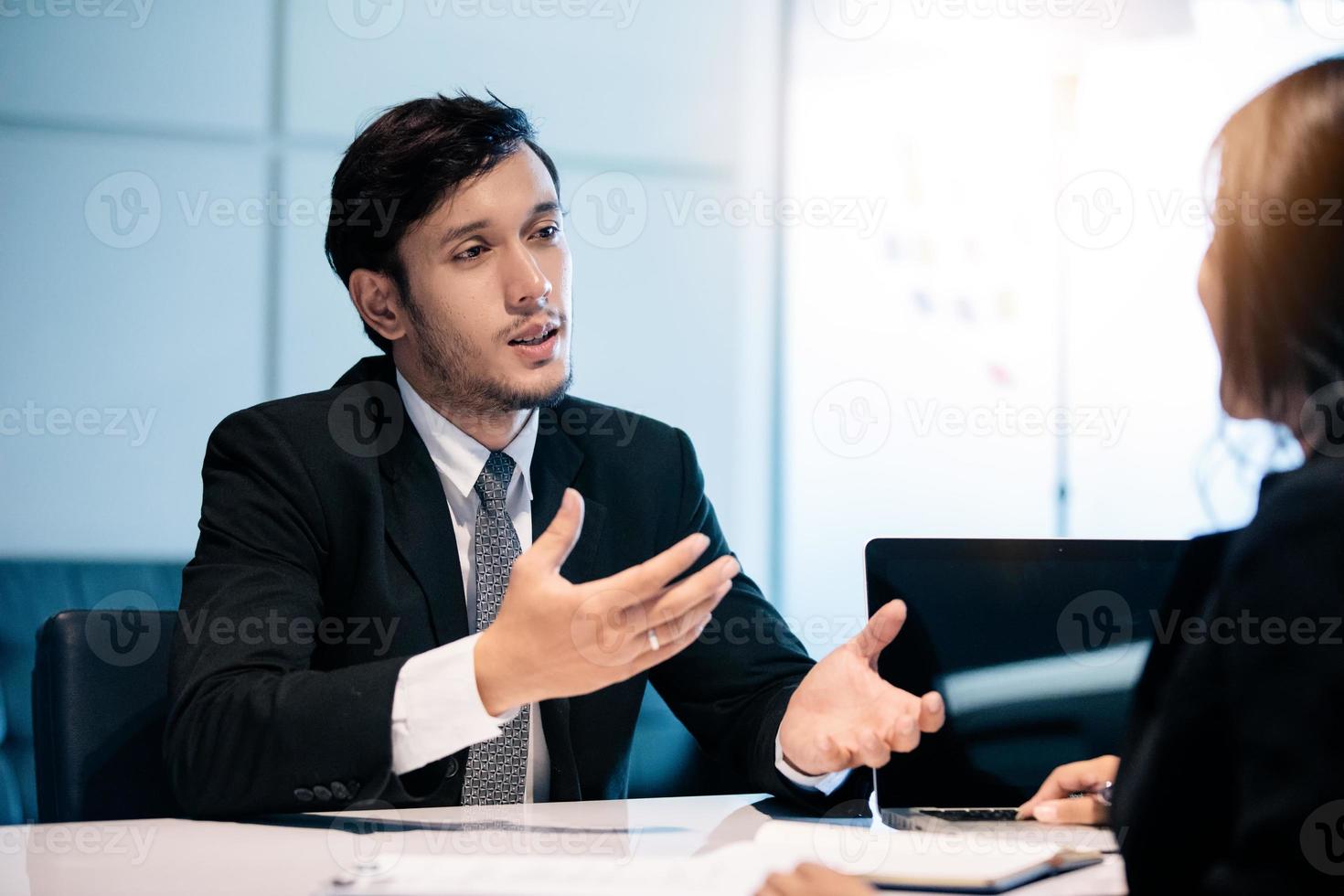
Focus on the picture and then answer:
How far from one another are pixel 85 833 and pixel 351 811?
265mm

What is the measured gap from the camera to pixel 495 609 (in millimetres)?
1597

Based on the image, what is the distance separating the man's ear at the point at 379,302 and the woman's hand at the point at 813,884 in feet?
3.95

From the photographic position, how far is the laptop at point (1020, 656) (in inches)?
49.3

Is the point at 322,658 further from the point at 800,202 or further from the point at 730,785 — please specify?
the point at 800,202

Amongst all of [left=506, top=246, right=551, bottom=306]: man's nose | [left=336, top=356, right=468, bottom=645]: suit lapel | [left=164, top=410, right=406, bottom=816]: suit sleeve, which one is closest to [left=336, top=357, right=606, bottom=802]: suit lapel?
[left=336, top=356, right=468, bottom=645]: suit lapel

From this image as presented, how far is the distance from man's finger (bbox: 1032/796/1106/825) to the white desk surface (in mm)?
82

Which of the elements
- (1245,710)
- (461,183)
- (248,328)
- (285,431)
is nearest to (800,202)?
(248,328)

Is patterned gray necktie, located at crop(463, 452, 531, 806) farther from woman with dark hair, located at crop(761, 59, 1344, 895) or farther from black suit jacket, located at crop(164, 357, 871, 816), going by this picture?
woman with dark hair, located at crop(761, 59, 1344, 895)

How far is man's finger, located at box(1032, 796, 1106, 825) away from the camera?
116 centimetres

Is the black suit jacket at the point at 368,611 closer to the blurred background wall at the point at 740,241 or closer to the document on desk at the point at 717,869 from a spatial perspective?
the document on desk at the point at 717,869

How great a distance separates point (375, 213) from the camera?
5.85ft

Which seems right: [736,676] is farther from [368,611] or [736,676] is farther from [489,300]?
[489,300]

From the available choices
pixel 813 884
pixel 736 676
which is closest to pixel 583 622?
pixel 813 884

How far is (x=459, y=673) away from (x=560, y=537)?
0.17 meters
